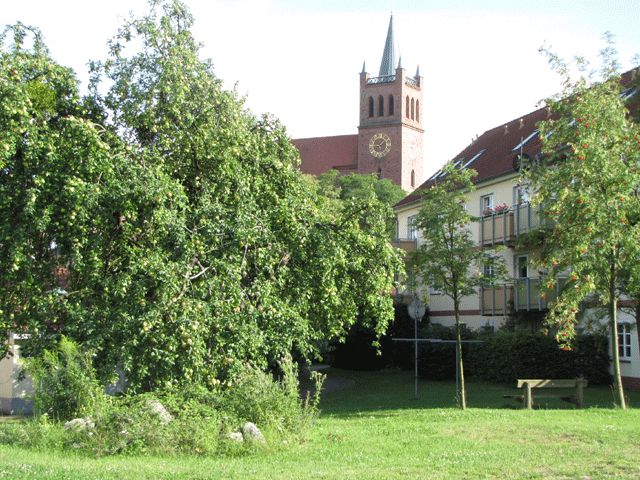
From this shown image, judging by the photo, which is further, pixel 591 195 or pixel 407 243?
pixel 407 243

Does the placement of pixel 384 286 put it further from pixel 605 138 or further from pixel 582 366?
pixel 582 366

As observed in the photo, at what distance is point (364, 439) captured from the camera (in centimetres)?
1307

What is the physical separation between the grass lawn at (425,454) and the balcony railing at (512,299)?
10114 mm

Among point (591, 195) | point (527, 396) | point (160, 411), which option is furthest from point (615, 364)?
point (160, 411)

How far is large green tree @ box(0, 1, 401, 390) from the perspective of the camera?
13.4 meters

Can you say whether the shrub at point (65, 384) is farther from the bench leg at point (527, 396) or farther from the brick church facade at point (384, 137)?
the brick church facade at point (384, 137)

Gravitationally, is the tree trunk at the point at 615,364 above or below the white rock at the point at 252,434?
above

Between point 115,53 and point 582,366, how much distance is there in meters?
17.2

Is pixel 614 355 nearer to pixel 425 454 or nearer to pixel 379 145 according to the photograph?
pixel 425 454

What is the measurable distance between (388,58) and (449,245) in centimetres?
8831

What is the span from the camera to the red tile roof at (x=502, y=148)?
31.5m

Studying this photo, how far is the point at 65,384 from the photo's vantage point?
12.7 meters

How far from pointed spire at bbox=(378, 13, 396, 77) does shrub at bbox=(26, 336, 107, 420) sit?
94185 millimetres

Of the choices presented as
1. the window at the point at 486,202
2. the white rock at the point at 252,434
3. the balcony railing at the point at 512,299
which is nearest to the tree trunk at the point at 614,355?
the balcony railing at the point at 512,299
